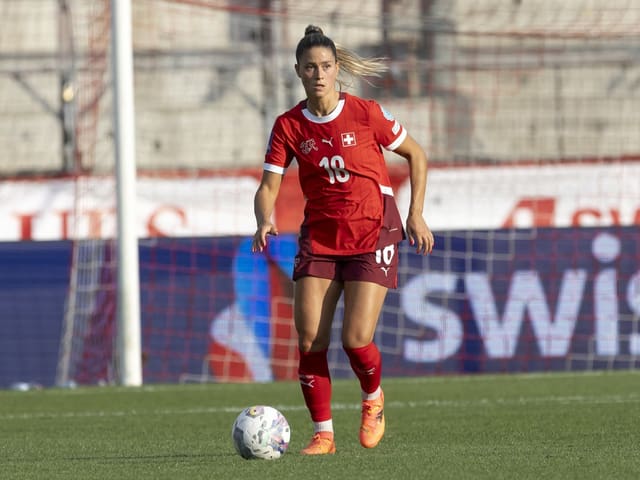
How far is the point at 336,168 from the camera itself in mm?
5926

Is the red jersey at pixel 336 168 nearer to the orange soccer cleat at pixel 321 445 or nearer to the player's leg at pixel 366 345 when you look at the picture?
the player's leg at pixel 366 345

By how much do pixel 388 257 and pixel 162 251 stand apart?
23.2 ft

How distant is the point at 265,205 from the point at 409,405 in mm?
3170

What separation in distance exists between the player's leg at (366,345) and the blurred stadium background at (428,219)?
6.60m

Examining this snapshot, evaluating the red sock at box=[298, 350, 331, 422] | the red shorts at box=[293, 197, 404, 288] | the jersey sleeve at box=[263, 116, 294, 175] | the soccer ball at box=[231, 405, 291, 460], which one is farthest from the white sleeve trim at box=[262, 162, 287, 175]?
the soccer ball at box=[231, 405, 291, 460]

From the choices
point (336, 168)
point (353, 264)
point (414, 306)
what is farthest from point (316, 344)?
point (414, 306)

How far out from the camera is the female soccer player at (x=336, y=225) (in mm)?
5914

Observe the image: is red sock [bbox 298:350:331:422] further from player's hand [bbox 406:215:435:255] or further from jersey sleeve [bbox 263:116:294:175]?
jersey sleeve [bbox 263:116:294:175]

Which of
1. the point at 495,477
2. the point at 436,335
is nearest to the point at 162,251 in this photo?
the point at 436,335

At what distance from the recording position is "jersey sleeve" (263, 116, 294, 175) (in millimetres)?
5977

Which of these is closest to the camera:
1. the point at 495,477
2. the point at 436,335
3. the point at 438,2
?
the point at 495,477

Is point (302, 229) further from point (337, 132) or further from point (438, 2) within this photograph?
point (438, 2)

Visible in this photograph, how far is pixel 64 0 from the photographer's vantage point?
614 inches

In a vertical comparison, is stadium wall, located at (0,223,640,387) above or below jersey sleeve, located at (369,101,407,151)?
below
